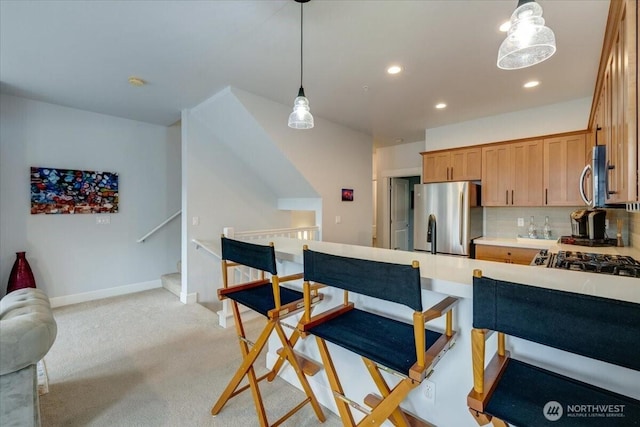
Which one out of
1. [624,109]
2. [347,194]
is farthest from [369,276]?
[347,194]

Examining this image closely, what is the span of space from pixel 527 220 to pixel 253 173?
4053 mm

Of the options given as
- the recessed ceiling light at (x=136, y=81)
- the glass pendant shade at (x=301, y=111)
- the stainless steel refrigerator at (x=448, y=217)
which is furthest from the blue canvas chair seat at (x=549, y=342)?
the recessed ceiling light at (x=136, y=81)

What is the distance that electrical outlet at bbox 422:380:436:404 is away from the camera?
1436 mm

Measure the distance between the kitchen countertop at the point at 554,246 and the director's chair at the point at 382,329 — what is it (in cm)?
237

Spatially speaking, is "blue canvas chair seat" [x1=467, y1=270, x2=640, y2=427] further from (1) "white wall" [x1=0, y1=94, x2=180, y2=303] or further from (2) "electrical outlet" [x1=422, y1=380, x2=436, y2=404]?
(1) "white wall" [x1=0, y1=94, x2=180, y2=303]

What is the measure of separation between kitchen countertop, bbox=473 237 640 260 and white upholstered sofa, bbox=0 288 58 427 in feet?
12.3

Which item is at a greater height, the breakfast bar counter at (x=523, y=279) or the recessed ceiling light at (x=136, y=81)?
the recessed ceiling light at (x=136, y=81)

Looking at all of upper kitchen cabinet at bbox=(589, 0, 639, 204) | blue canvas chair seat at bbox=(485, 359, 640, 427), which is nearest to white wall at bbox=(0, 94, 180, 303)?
blue canvas chair seat at bbox=(485, 359, 640, 427)

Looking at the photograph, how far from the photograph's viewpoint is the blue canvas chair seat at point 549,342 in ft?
2.27

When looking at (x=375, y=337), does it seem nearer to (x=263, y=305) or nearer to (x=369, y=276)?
(x=369, y=276)

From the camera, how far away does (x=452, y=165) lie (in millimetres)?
4383

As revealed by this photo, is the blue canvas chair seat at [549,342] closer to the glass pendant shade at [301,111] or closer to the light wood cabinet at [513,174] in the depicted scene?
the glass pendant shade at [301,111]

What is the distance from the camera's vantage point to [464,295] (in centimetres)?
106

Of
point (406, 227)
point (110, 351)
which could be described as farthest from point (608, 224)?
point (110, 351)
